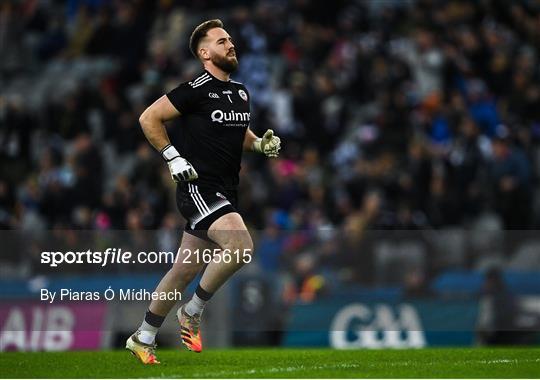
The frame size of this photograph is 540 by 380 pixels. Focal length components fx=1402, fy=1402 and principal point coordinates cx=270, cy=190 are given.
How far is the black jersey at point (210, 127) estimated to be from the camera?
11.7m

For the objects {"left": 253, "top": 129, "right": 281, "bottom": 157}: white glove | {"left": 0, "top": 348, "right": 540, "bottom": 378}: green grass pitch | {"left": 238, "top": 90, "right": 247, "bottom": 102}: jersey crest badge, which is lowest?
{"left": 0, "top": 348, "right": 540, "bottom": 378}: green grass pitch

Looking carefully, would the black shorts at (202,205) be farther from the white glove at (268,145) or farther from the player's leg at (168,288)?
the white glove at (268,145)

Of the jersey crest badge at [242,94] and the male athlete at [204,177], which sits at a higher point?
the jersey crest badge at [242,94]

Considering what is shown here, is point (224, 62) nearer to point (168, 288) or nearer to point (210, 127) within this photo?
point (210, 127)

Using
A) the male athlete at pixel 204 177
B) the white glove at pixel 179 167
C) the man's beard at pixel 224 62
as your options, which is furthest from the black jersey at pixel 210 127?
the white glove at pixel 179 167

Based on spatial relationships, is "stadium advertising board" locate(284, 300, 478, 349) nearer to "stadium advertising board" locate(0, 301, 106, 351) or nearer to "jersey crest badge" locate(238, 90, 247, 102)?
"stadium advertising board" locate(0, 301, 106, 351)

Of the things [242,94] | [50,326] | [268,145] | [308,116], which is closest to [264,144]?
[268,145]

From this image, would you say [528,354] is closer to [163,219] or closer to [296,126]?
[163,219]

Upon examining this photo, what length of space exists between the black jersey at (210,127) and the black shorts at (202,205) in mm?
73

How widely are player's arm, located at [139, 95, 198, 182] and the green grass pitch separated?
5.32 feet

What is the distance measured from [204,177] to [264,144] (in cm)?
76

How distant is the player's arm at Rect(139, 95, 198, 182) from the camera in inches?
447

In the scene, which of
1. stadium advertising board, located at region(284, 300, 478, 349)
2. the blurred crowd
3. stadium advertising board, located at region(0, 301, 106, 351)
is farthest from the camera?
the blurred crowd

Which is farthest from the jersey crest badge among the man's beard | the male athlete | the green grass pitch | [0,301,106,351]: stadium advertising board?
[0,301,106,351]: stadium advertising board
